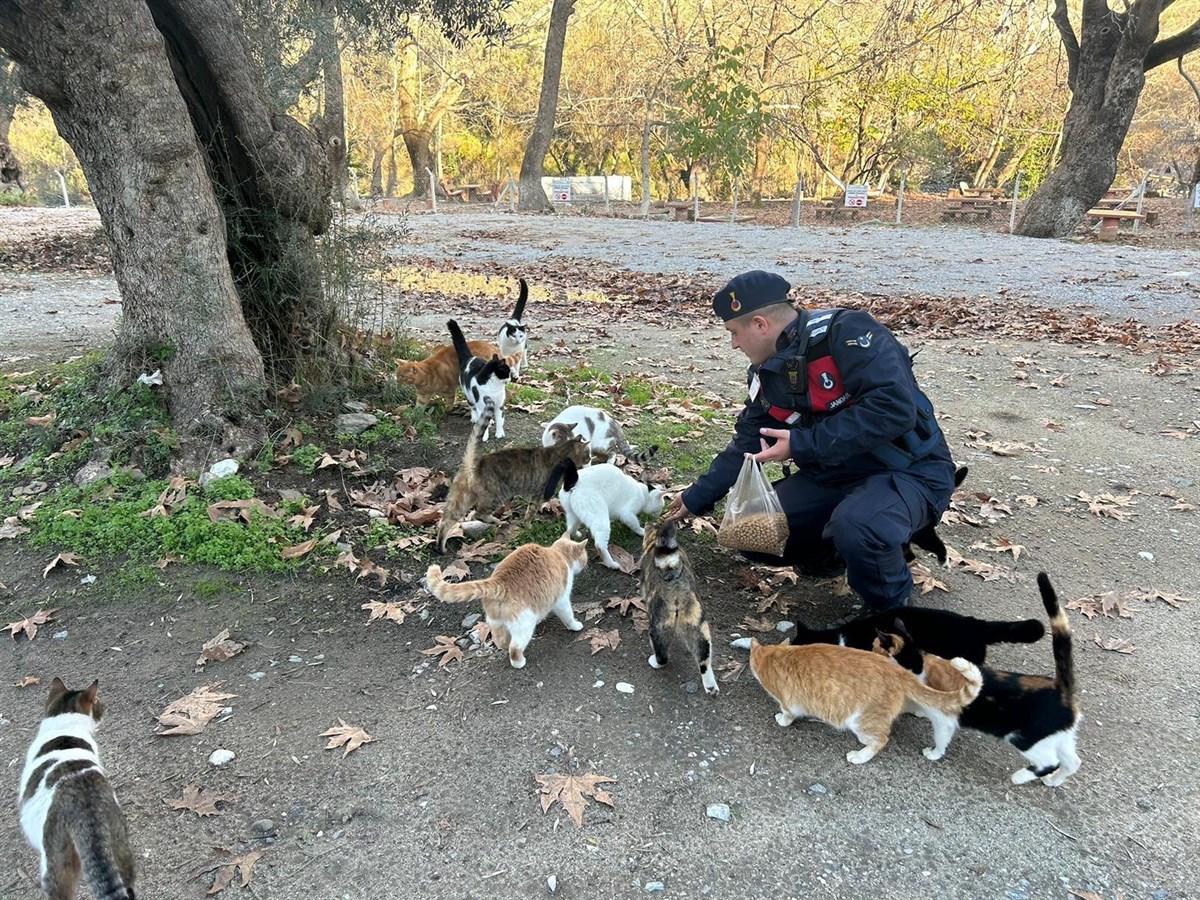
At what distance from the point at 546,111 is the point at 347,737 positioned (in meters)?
30.7

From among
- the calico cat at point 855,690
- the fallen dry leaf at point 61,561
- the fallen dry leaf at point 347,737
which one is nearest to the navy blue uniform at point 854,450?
the calico cat at point 855,690

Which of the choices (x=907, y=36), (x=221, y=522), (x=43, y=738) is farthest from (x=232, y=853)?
(x=907, y=36)

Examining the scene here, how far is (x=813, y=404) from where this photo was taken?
12.8ft

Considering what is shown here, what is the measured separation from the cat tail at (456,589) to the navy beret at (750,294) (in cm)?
175

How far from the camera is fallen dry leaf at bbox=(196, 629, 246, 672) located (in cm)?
389

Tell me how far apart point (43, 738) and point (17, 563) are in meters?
2.35

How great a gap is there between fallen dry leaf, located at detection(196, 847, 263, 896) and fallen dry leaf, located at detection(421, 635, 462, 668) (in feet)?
4.07

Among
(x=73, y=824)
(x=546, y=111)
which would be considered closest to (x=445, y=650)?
(x=73, y=824)

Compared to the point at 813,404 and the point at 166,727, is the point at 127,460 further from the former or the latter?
the point at 813,404

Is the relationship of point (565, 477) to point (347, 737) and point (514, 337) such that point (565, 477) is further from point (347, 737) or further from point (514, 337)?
point (514, 337)

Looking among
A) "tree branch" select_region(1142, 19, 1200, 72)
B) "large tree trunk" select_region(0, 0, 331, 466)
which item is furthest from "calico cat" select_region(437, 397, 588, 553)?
"tree branch" select_region(1142, 19, 1200, 72)

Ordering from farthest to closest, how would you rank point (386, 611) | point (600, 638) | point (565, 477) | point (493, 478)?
point (493, 478) < point (565, 477) < point (386, 611) < point (600, 638)

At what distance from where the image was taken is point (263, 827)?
2941 millimetres

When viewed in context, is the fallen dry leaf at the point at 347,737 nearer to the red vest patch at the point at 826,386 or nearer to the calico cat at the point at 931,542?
the red vest patch at the point at 826,386
